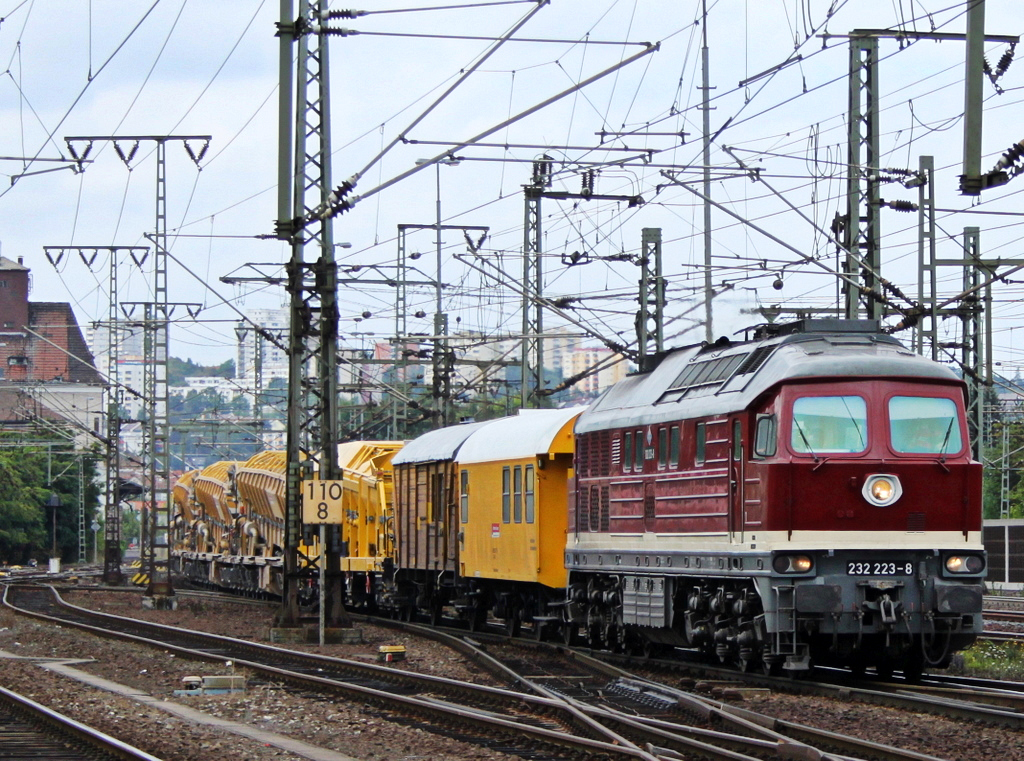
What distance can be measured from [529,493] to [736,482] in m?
7.37

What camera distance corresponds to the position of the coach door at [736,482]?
61.3 feet

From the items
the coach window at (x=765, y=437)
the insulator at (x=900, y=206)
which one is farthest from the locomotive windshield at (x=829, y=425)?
the insulator at (x=900, y=206)

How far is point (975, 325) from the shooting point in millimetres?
38219

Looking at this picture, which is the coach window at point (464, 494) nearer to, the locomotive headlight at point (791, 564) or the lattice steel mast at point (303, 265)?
the lattice steel mast at point (303, 265)

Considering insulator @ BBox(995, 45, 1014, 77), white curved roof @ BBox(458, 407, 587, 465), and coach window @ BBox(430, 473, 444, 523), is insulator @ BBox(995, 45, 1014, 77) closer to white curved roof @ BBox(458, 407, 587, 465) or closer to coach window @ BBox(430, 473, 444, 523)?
white curved roof @ BBox(458, 407, 587, 465)

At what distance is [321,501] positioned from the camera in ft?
82.0

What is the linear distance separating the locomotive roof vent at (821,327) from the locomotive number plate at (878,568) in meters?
2.86

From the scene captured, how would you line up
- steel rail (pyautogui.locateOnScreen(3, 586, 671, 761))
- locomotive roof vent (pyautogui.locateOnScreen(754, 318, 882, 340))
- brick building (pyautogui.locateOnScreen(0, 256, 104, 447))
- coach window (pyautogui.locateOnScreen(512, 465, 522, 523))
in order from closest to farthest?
steel rail (pyautogui.locateOnScreen(3, 586, 671, 761)) < locomotive roof vent (pyautogui.locateOnScreen(754, 318, 882, 340)) < coach window (pyautogui.locateOnScreen(512, 465, 522, 523)) < brick building (pyautogui.locateOnScreen(0, 256, 104, 447))

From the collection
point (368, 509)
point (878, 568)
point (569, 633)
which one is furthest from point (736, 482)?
point (368, 509)

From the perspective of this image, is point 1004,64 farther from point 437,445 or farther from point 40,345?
point 40,345

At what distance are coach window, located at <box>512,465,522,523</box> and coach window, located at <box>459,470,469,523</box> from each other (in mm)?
2629

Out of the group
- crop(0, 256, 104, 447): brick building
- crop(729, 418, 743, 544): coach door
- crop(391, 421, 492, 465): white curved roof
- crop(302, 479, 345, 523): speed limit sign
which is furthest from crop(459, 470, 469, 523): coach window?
crop(0, 256, 104, 447): brick building

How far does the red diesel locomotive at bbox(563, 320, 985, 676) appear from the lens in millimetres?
17828

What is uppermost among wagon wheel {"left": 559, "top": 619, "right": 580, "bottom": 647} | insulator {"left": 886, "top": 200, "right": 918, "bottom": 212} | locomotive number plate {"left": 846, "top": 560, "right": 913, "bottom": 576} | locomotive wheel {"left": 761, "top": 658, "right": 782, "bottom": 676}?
insulator {"left": 886, "top": 200, "right": 918, "bottom": 212}
